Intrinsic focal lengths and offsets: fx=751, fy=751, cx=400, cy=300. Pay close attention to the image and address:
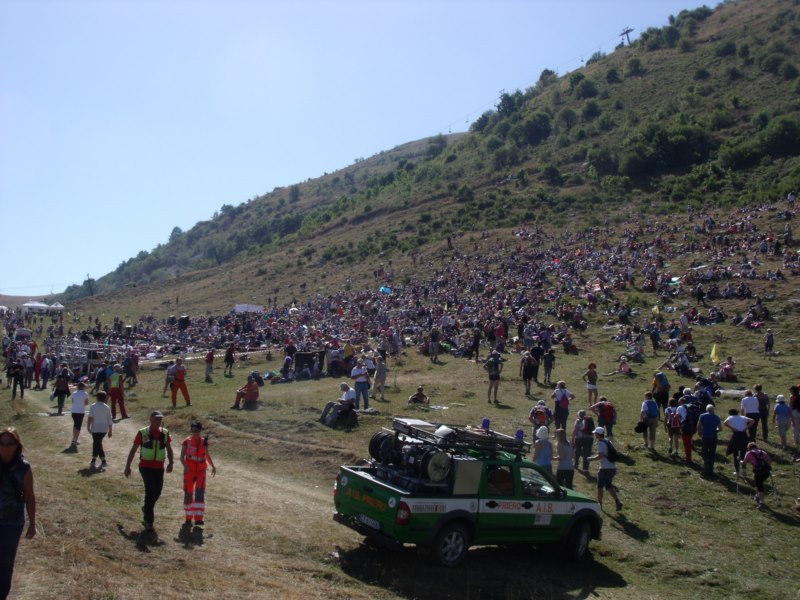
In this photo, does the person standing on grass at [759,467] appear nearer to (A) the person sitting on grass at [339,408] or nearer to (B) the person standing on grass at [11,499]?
(A) the person sitting on grass at [339,408]

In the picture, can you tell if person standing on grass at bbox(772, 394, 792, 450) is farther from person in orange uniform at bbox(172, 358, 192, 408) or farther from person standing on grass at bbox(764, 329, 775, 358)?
person in orange uniform at bbox(172, 358, 192, 408)

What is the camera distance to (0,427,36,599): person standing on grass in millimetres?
6641

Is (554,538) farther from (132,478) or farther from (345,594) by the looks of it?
(132,478)

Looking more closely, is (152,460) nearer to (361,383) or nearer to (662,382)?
(361,383)

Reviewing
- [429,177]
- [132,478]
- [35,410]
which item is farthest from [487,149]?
[132,478]

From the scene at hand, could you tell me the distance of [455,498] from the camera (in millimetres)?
10352

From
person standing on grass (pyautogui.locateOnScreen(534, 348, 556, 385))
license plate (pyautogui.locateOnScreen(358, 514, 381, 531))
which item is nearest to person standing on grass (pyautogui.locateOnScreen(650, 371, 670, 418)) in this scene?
person standing on grass (pyautogui.locateOnScreen(534, 348, 556, 385))

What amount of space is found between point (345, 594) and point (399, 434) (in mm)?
2664

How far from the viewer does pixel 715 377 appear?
22875 mm

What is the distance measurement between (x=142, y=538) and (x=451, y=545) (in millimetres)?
4112

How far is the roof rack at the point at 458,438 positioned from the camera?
10.6 meters

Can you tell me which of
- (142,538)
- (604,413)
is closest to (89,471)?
(142,538)

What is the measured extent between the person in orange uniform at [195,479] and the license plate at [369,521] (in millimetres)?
2304

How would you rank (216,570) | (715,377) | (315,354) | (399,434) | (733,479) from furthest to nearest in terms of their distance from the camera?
(315,354)
(715,377)
(733,479)
(399,434)
(216,570)
